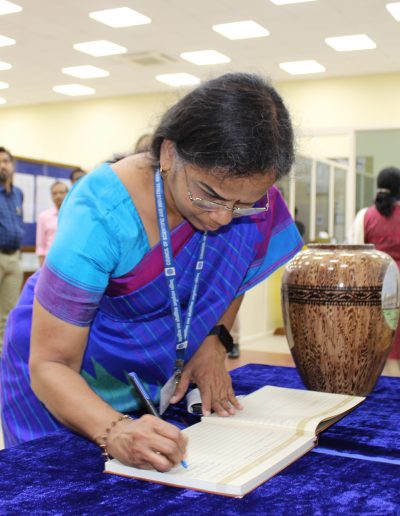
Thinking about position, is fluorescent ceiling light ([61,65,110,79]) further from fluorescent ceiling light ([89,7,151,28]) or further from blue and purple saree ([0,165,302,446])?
blue and purple saree ([0,165,302,446])

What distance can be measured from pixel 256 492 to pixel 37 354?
0.35 metres

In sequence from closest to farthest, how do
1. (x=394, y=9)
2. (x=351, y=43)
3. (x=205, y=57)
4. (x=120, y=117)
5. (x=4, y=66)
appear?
(x=394, y=9) → (x=351, y=43) → (x=205, y=57) → (x=4, y=66) → (x=120, y=117)

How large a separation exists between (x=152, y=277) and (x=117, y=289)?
2.1 inches

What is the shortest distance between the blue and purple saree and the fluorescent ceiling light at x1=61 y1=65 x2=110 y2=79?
748 cm

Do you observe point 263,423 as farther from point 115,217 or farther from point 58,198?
point 58,198

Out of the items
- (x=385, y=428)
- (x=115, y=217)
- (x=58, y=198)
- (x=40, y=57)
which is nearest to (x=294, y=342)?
(x=385, y=428)

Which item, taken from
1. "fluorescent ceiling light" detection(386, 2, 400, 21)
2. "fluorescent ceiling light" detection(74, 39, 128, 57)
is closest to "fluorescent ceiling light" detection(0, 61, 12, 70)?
"fluorescent ceiling light" detection(74, 39, 128, 57)

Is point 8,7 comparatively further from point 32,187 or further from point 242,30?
point 242,30

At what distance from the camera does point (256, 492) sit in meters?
0.71

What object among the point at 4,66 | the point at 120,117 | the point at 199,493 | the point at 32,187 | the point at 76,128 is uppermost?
the point at 4,66

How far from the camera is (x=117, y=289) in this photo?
3.20 feet

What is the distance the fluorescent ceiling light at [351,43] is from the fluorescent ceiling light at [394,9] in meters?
0.59

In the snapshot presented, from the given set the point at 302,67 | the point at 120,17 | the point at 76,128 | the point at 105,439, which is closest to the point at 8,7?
the point at 120,17

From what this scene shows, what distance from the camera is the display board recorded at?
556 cm
